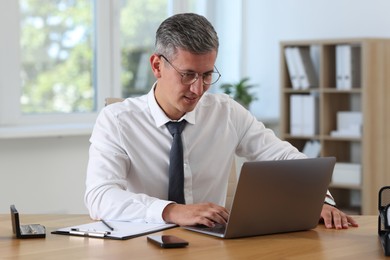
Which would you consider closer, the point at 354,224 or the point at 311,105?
the point at 354,224

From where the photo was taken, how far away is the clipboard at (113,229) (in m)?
2.10

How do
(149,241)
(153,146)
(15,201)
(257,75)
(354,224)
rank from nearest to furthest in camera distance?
(149,241) < (354,224) < (153,146) < (15,201) < (257,75)

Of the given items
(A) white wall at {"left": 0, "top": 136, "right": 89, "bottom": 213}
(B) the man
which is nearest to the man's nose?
(B) the man

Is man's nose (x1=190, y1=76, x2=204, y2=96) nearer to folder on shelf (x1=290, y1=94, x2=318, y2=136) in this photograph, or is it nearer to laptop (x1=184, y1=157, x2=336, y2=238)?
laptop (x1=184, y1=157, x2=336, y2=238)

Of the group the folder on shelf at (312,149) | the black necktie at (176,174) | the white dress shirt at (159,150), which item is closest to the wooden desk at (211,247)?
the white dress shirt at (159,150)

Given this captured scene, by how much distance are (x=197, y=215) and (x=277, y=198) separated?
0.23 m

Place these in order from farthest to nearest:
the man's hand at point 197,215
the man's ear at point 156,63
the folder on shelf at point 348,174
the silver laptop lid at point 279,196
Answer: the folder on shelf at point 348,174
the man's ear at point 156,63
the man's hand at point 197,215
the silver laptop lid at point 279,196

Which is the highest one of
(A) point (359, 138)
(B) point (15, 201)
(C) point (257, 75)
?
(C) point (257, 75)

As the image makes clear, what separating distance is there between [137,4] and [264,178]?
3.43 meters

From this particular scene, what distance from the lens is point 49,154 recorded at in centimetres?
462

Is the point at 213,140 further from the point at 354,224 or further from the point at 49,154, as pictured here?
the point at 49,154

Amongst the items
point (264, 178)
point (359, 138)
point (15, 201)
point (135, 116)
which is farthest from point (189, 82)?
point (359, 138)

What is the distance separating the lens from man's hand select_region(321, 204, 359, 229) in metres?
2.29

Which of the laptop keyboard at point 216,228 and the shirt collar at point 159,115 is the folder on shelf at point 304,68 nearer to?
the shirt collar at point 159,115
